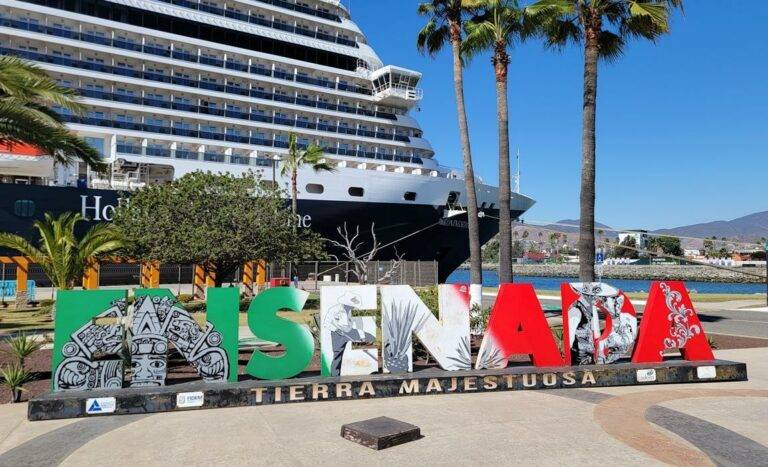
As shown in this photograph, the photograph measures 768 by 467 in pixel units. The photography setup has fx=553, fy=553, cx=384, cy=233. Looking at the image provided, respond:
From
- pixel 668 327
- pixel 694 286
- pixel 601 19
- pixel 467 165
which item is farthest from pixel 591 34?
pixel 694 286

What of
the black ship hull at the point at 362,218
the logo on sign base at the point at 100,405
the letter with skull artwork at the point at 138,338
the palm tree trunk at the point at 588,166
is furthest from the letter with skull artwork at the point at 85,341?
the black ship hull at the point at 362,218

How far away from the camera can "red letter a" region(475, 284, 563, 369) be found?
803cm

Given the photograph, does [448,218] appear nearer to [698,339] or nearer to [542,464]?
[698,339]

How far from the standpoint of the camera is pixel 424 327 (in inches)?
316

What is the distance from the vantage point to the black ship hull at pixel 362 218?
86.7 ft

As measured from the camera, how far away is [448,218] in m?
35.2

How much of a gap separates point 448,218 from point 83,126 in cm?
2147

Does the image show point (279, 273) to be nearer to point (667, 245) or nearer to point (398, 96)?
point (398, 96)

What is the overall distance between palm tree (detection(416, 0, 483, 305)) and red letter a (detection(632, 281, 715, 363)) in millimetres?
6713

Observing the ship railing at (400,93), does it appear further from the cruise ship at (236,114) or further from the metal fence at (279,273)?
the metal fence at (279,273)

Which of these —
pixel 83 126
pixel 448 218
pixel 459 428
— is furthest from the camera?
pixel 448 218

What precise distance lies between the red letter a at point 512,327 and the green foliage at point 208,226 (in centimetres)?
1263

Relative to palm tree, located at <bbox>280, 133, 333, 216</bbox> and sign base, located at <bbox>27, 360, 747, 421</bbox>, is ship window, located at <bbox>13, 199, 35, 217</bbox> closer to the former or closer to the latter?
palm tree, located at <bbox>280, 133, 333, 216</bbox>

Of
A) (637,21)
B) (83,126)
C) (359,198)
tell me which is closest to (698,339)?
(637,21)
